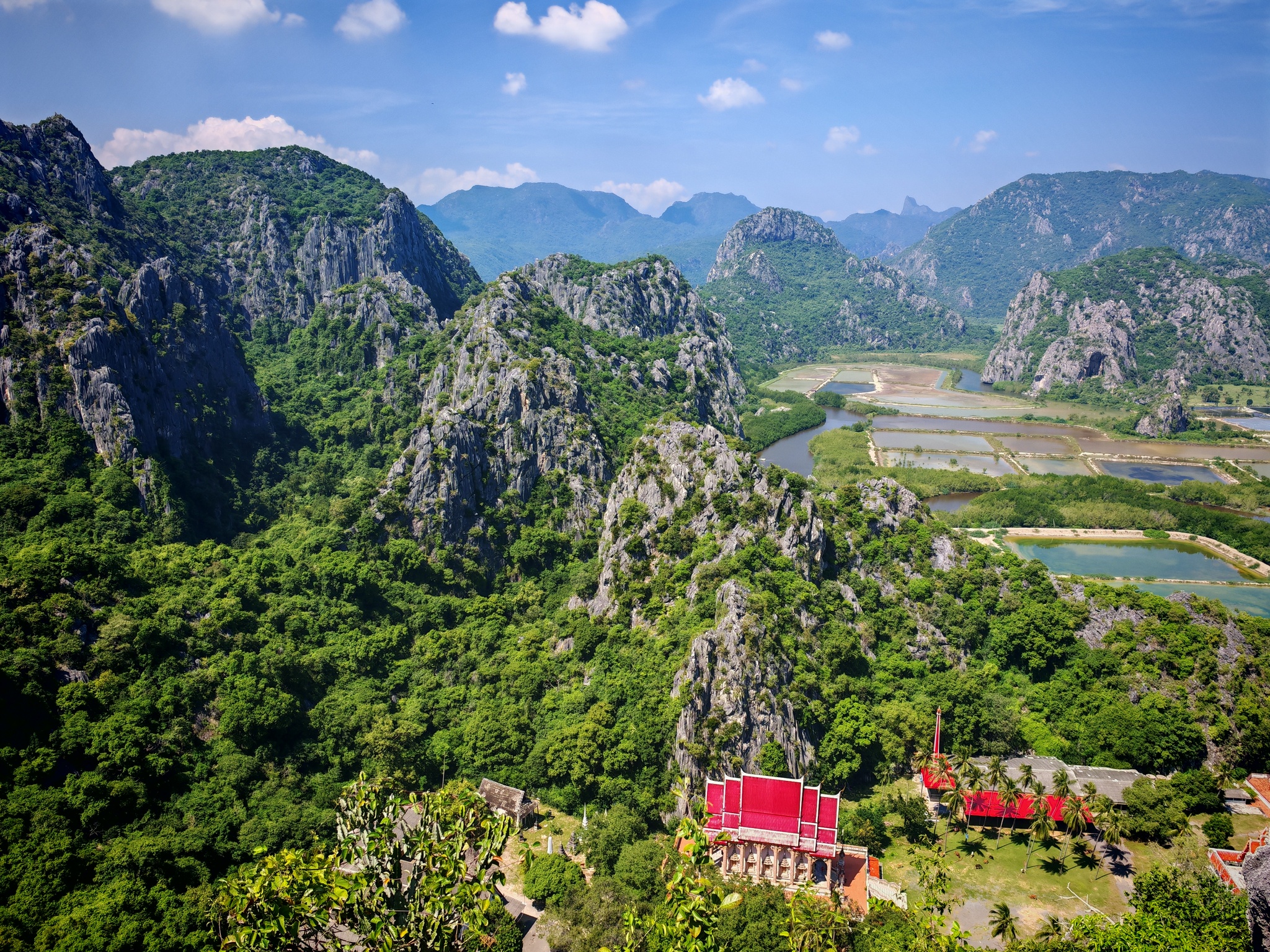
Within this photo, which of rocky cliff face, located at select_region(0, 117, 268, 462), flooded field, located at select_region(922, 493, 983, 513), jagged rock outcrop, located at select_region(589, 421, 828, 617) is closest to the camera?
jagged rock outcrop, located at select_region(589, 421, 828, 617)

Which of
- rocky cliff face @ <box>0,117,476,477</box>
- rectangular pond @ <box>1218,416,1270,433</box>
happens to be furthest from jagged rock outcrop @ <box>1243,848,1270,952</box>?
rectangular pond @ <box>1218,416,1270,433</box>

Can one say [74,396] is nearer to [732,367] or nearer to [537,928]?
[537,928]

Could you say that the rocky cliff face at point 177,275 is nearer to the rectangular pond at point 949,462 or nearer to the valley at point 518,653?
the valley at point 518,653

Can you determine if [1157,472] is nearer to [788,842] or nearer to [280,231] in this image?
[788,842]

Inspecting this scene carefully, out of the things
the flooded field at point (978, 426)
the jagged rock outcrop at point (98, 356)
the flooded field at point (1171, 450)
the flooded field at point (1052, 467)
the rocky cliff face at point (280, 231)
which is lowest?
the flooded field at point (1052, 467)

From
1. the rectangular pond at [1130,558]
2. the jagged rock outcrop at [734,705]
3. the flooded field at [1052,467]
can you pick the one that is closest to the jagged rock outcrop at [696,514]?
the jagged rock outcrop at [734,705]

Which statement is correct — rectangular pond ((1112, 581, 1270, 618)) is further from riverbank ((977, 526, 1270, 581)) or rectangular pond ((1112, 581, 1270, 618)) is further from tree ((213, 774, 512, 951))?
tree ((213, 774, 512, 951))
